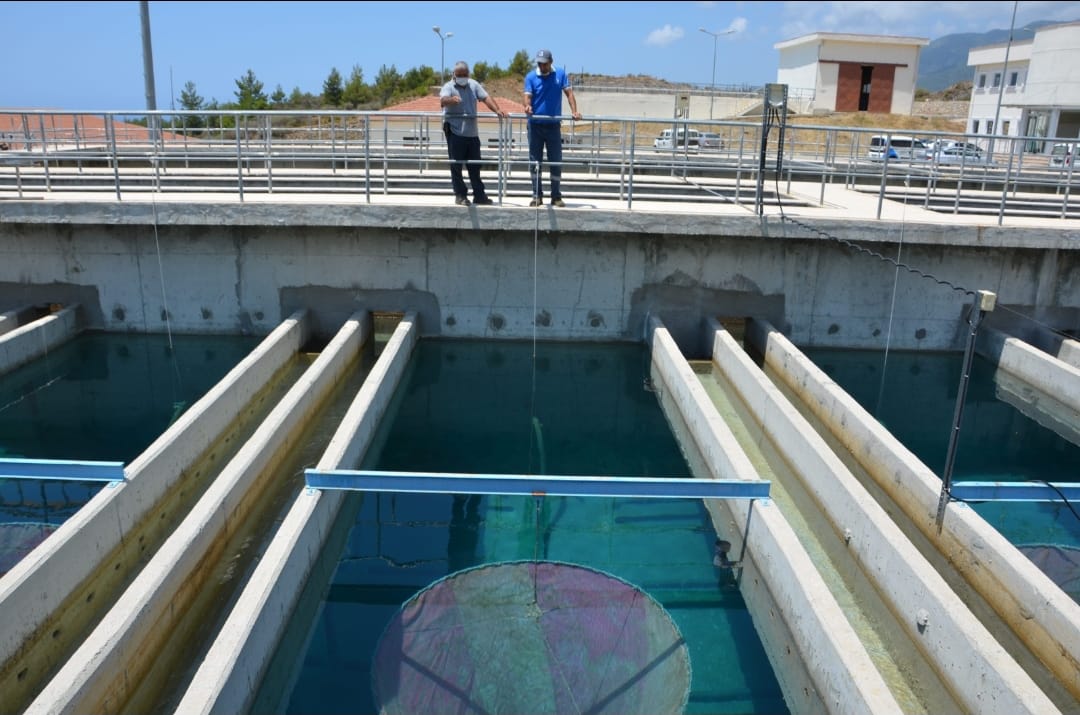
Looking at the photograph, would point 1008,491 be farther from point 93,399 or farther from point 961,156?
point 93,399

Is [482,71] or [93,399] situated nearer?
[93,399]

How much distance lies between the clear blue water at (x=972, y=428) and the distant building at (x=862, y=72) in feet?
138

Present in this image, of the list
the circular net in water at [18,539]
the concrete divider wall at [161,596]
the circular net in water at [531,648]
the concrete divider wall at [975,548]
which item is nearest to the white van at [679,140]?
the concrete divider wall at [975,548]

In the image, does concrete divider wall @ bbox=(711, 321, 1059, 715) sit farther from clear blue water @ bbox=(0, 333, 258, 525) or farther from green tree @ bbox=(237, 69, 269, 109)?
green tree @ bbox=(237, 69, 269, 109)

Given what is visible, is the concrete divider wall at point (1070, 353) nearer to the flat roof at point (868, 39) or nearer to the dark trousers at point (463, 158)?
the dark trousers at point (463, 158)

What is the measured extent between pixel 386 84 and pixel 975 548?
5344cm

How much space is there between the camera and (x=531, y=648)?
5.04 m

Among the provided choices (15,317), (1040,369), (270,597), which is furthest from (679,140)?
(270,597)

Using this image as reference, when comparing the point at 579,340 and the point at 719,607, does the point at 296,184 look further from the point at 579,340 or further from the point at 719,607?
the point at 719,607

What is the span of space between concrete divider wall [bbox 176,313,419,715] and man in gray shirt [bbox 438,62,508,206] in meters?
3.32

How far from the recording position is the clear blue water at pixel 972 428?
682cm

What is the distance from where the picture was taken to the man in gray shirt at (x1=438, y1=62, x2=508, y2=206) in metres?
9.02

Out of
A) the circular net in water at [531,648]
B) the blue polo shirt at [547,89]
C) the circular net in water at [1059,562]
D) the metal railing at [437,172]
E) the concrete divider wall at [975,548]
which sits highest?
the blue polo shirt at [547,89]

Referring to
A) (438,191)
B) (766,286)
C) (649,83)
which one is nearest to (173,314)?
(438,191)
